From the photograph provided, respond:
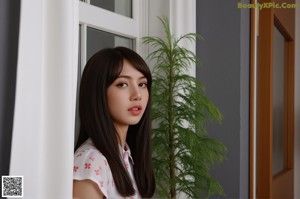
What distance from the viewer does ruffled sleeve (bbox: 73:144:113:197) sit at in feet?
4.09

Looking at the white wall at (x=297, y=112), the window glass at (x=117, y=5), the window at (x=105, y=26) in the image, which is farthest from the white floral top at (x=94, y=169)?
the white wall at (x=297, y=112)

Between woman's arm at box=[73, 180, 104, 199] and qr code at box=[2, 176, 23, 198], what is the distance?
239 mm

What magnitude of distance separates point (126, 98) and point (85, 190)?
0.36m

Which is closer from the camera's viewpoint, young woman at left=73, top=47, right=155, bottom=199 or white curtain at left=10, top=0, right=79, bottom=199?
white curtain at left=10, top=0, right=79, bottom=199

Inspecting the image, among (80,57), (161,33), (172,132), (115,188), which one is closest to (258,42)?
(161,33)

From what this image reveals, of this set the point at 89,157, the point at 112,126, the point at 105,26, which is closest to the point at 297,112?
the point at 105,26

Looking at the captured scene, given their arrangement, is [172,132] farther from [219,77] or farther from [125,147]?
[219,77]

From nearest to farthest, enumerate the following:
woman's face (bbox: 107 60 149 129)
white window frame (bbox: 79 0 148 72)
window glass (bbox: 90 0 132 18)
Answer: woman's face (bbox: 107 60 149 129)
white window frame (bbox: 79 0 148 72)
window glass (bbox: 90 0 132 18)

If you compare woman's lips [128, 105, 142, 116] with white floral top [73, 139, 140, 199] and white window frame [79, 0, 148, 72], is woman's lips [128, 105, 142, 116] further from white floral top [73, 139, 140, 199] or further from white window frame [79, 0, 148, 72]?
white window frame [79, 0, 148, 72]

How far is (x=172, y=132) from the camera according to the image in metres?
1.86

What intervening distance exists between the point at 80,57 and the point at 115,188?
2.14ft

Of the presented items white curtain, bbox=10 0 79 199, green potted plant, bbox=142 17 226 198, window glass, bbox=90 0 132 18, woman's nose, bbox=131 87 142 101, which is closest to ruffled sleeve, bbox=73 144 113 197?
white curtain, bbox=10 0 79 199

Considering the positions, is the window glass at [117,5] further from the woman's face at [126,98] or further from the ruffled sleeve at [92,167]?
the ruffled sleeve at [92,167]

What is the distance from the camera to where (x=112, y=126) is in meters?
1.40
